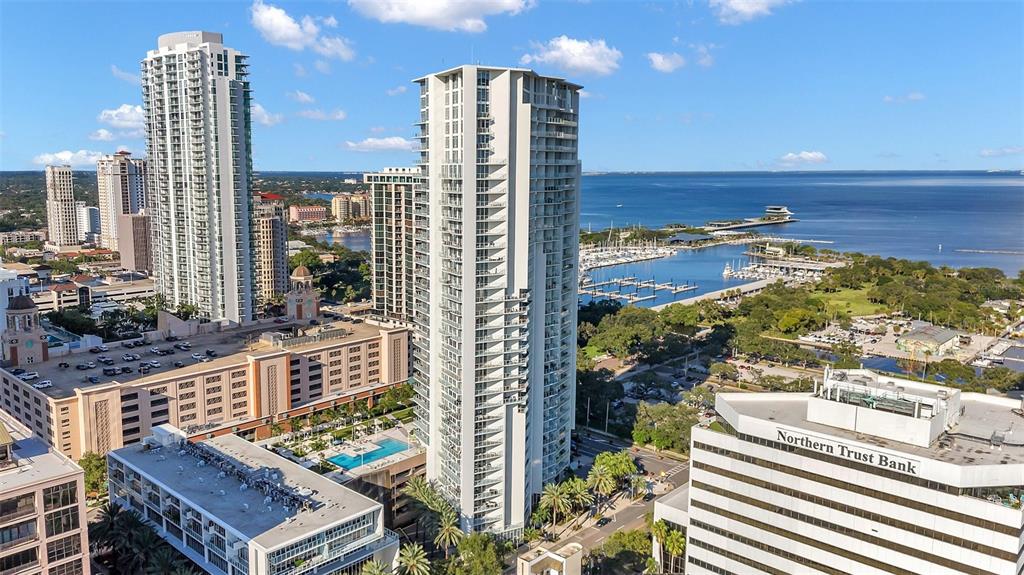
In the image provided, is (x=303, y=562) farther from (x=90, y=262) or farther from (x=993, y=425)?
(x=90, y=262)

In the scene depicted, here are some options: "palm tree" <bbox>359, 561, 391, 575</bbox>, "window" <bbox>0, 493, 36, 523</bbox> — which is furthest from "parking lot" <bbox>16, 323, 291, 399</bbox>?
"palm tree" <bbox>359, 561, 391, 575</bbox>

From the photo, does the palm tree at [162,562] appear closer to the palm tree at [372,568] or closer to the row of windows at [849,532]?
the palm tree at [372,568]

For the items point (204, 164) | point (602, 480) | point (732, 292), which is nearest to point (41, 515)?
point (602, 480)

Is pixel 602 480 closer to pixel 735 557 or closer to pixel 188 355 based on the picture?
pixel 735 557

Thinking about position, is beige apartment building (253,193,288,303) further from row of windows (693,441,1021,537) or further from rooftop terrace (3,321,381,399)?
row of windows (693,441,1021,537)

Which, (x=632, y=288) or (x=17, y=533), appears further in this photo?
(x=632, y=288)
